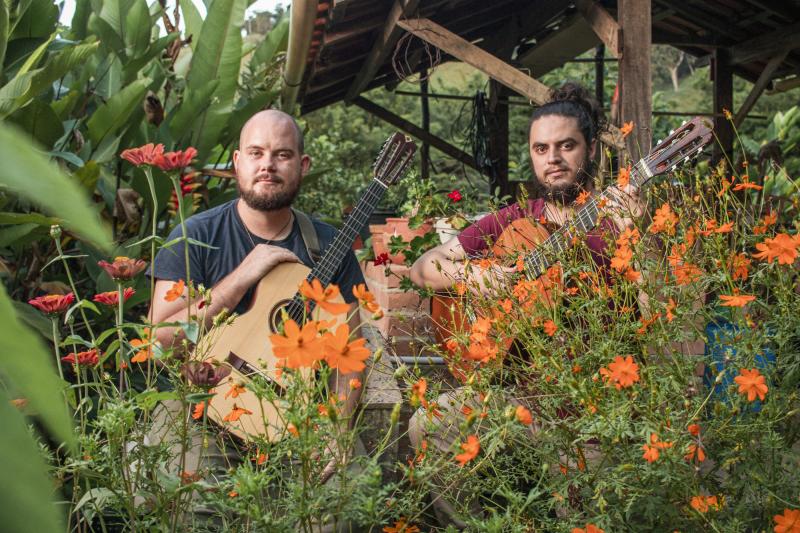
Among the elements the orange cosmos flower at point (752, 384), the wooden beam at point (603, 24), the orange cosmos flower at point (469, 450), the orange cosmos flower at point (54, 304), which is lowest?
the orange cosmos flower at point (469, 450)

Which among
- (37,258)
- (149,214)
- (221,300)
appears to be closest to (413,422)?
(221,300)

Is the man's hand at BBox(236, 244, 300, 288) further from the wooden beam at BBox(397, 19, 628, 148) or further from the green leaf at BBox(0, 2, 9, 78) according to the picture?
the wooden beam at BBox(397, 19, 628, 148)

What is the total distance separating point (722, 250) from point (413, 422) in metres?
1.03

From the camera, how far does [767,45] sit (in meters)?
7.15

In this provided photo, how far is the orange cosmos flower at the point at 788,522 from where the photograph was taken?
1325mm

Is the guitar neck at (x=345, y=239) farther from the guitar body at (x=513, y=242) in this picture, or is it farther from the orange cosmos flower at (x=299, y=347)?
the orange cosmos flower at (x=299, y=347)

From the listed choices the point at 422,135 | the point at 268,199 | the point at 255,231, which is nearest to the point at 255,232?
the point at 255,231

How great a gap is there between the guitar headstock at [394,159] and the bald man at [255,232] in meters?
0.27

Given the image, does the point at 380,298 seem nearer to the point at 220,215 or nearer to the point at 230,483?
the point at 220,215

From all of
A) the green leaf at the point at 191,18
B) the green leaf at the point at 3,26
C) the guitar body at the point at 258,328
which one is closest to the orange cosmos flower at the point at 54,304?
the guitar body at the point at 258,328

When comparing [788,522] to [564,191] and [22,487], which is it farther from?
[564,191]

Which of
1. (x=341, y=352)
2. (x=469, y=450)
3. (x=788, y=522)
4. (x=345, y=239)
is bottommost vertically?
(x=788, y=522)

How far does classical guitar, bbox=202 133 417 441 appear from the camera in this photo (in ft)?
8.39

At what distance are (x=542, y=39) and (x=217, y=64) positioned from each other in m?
3.52
